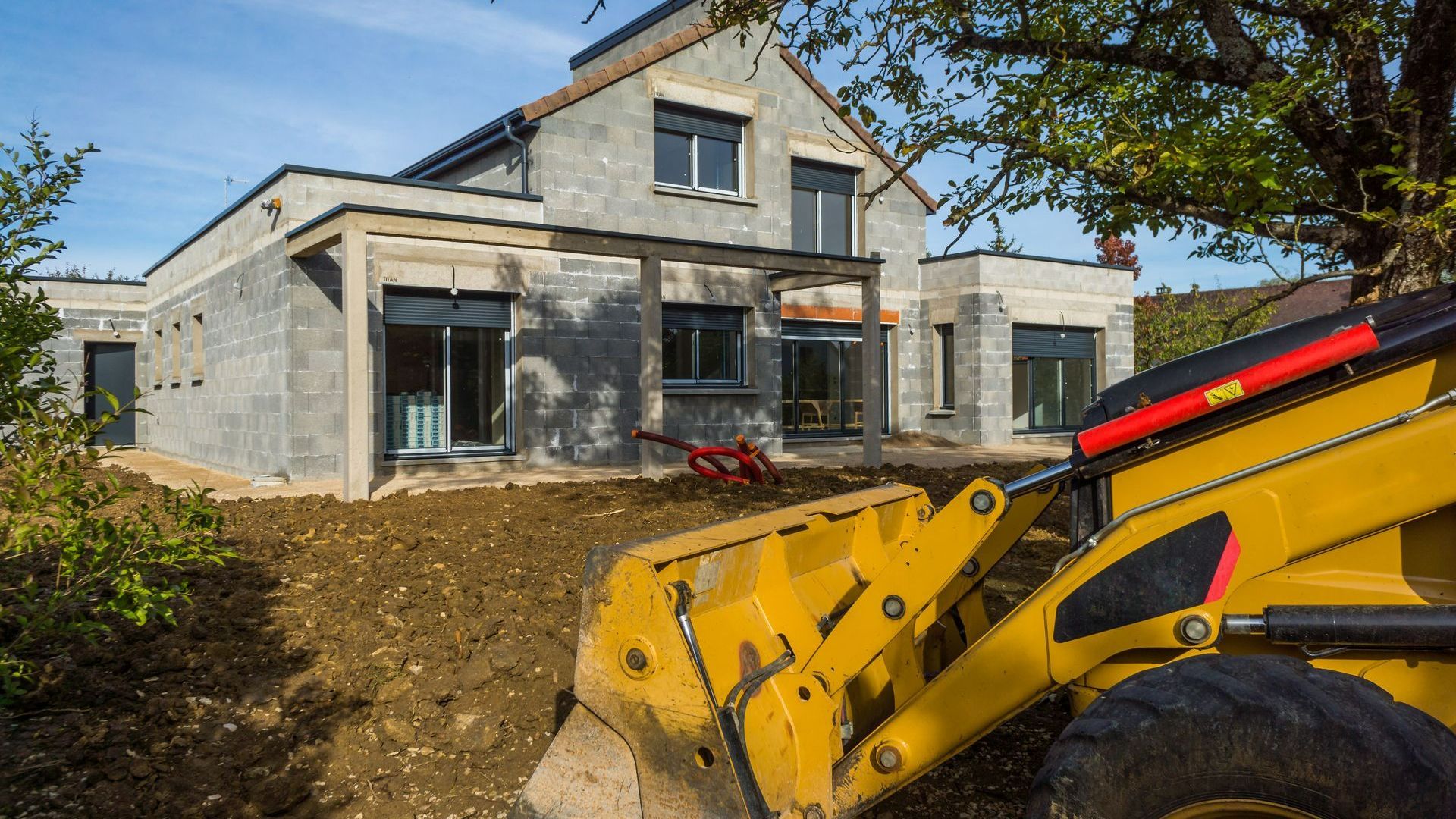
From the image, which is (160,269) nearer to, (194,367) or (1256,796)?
(194,367)

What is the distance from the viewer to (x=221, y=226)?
1398cm

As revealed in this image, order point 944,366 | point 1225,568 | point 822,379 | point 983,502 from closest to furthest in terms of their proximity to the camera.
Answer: point 1225,568 < point 983,502 < point 822,379 < point 944,366

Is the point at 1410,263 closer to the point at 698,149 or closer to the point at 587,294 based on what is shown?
the point at 587,294

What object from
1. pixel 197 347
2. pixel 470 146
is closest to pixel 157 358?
pixel 197 347

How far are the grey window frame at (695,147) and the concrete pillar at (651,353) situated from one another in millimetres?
3914

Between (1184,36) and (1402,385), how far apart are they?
6.19 metres

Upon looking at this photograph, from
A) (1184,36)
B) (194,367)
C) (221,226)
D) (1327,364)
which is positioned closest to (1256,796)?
(1327,364)

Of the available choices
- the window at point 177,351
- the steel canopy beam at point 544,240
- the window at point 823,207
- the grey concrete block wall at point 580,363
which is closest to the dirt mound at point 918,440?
the window at point 823,207

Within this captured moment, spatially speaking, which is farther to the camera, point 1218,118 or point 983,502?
point 1218,118

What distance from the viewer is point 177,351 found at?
17219mm

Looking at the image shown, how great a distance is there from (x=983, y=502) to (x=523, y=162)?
1276 centimetres

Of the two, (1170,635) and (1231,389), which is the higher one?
(1231,389)

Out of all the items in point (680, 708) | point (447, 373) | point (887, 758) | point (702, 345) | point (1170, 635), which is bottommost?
point (887, 758)

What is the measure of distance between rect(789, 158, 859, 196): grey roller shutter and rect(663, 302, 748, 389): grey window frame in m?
3.14
